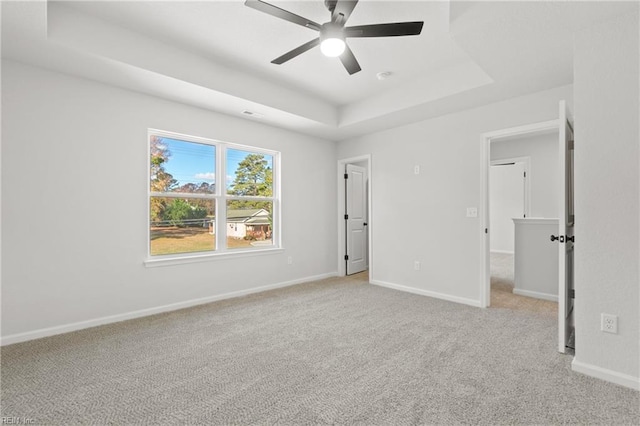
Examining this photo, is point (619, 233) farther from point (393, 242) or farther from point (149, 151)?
point (149, 151)

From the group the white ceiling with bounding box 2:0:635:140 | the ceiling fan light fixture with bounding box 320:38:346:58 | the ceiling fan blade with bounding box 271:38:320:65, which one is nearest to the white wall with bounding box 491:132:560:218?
the white ceiling with bounding box 2:0:635:140

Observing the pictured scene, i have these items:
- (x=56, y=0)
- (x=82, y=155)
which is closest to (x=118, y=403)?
(x=82, y=155)

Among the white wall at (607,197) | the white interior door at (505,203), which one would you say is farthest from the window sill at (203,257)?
the white interior door at (505,203)

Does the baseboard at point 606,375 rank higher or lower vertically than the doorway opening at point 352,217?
lower

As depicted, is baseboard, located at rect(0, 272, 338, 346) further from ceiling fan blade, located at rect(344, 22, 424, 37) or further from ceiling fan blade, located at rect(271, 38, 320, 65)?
ceiling fan blade, located at rect(344, 22, 424, 37)

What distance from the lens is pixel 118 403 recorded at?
5.96 feet

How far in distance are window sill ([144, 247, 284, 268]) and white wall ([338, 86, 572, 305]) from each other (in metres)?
1.74

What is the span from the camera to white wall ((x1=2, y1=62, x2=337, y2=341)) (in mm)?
2672

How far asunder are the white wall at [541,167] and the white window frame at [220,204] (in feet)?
16.2

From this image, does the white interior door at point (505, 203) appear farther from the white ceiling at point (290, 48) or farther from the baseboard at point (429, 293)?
the white ceiling at point (290, 48)

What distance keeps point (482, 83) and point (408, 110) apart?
91 cm

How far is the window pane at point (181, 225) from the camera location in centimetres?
357

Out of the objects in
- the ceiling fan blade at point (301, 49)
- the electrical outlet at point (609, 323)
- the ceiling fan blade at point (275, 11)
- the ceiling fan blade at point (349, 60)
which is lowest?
the electrical outlet at point (609, 323)

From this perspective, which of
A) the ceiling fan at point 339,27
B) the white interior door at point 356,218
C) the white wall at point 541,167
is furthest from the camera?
the white wall at point 541,167
